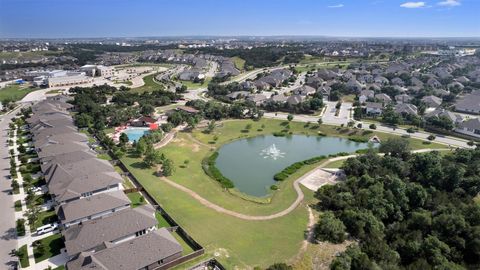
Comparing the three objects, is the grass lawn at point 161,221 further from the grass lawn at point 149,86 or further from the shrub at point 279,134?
the grass lawn at point 149,86

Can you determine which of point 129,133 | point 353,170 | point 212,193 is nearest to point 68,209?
point 212,193

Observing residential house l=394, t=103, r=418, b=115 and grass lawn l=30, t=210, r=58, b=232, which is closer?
grass lawn l=30, t=210, r=58, b=232

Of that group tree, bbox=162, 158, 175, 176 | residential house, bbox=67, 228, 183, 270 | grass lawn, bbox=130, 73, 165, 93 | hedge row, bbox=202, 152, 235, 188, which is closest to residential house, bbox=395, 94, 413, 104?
hedge row, bbox=202, 152, 235, 188

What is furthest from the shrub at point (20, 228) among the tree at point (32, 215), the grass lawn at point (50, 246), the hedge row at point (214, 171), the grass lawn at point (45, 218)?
the hedge row at point (214, 171)

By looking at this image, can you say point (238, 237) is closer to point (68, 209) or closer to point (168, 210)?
point (168, 210)

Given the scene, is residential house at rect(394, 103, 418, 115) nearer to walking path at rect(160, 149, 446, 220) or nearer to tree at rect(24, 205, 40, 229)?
walking path at rect(160, 149, 446, 220)

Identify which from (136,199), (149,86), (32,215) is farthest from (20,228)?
(149,86)

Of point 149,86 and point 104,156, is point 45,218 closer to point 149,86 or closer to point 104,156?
point 104,156
